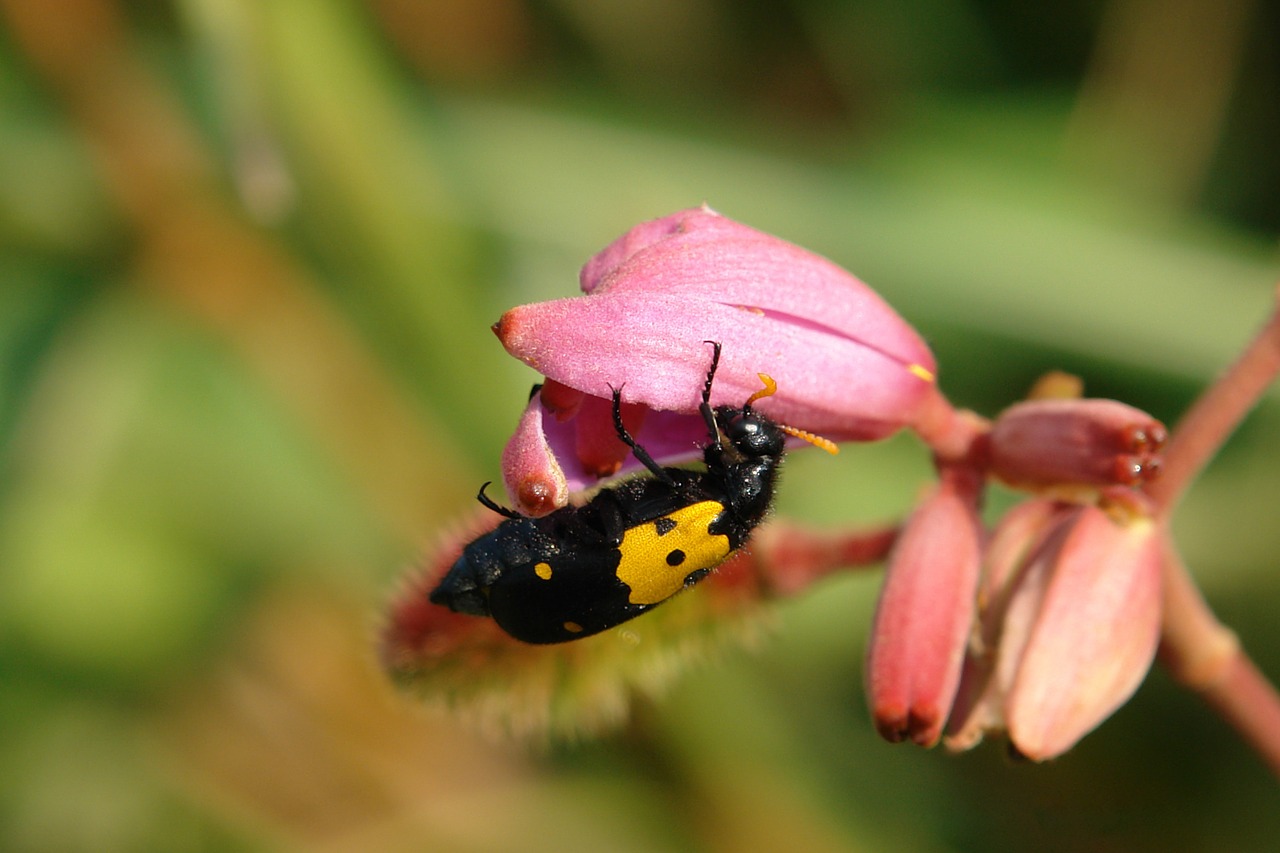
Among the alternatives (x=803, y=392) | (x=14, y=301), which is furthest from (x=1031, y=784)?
(x=14, y=301)

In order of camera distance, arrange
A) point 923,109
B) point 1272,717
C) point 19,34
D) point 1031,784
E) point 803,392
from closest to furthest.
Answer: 1. point 803,392
2. point 1272,717
3. point 1031,784
4. point 19,34
5. point 923,109

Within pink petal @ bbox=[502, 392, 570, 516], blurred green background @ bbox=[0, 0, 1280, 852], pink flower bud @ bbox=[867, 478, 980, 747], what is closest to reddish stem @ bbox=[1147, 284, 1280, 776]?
pink flower bud @ bbox=[867, 478, 980, 747]

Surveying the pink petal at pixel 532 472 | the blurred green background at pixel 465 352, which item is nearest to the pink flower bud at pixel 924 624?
the pink petal at pixel 532 472

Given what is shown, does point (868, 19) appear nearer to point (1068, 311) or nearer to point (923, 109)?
point (923, 109)

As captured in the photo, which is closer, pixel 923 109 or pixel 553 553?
pixel 553 553

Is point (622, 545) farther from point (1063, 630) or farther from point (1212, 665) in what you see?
point (1212, 665)

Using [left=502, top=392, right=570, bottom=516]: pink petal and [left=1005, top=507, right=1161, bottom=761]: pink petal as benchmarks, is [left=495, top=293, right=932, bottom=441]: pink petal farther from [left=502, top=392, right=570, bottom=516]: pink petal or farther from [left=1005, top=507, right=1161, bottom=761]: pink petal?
[left=1005, top=507, right=1161, bottom=761]: pink petal
